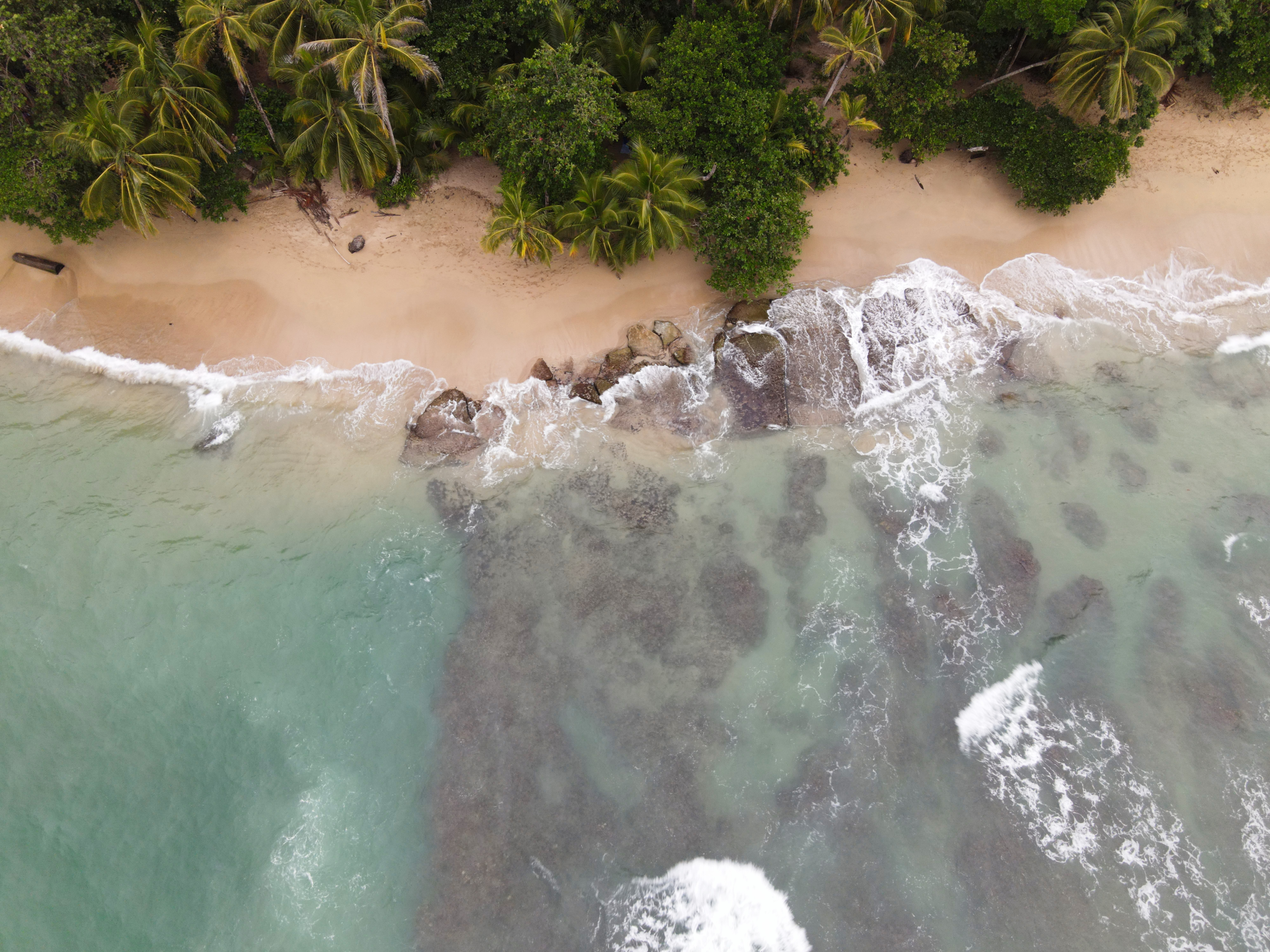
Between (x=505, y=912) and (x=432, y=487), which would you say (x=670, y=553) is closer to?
(x=432, y=487)

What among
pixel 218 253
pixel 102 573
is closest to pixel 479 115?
pixel 218 253

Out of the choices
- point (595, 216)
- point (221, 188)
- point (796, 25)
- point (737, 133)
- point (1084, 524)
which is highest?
point (796, 25)

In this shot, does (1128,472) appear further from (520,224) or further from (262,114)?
(262,114)

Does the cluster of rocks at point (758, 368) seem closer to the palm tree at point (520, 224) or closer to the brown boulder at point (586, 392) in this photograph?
the brown boulder at point (586, 392)

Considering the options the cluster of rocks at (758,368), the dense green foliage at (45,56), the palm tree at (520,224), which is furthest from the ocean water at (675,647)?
the dense green foliage at (45,56)

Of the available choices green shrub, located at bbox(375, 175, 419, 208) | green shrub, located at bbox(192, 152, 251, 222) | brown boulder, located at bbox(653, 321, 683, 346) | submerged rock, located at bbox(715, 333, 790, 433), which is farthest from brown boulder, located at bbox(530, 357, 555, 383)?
green shrub, located at bbox(192, 152, 251, 222)

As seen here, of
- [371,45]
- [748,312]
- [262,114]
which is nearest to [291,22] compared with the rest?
[371,45]
